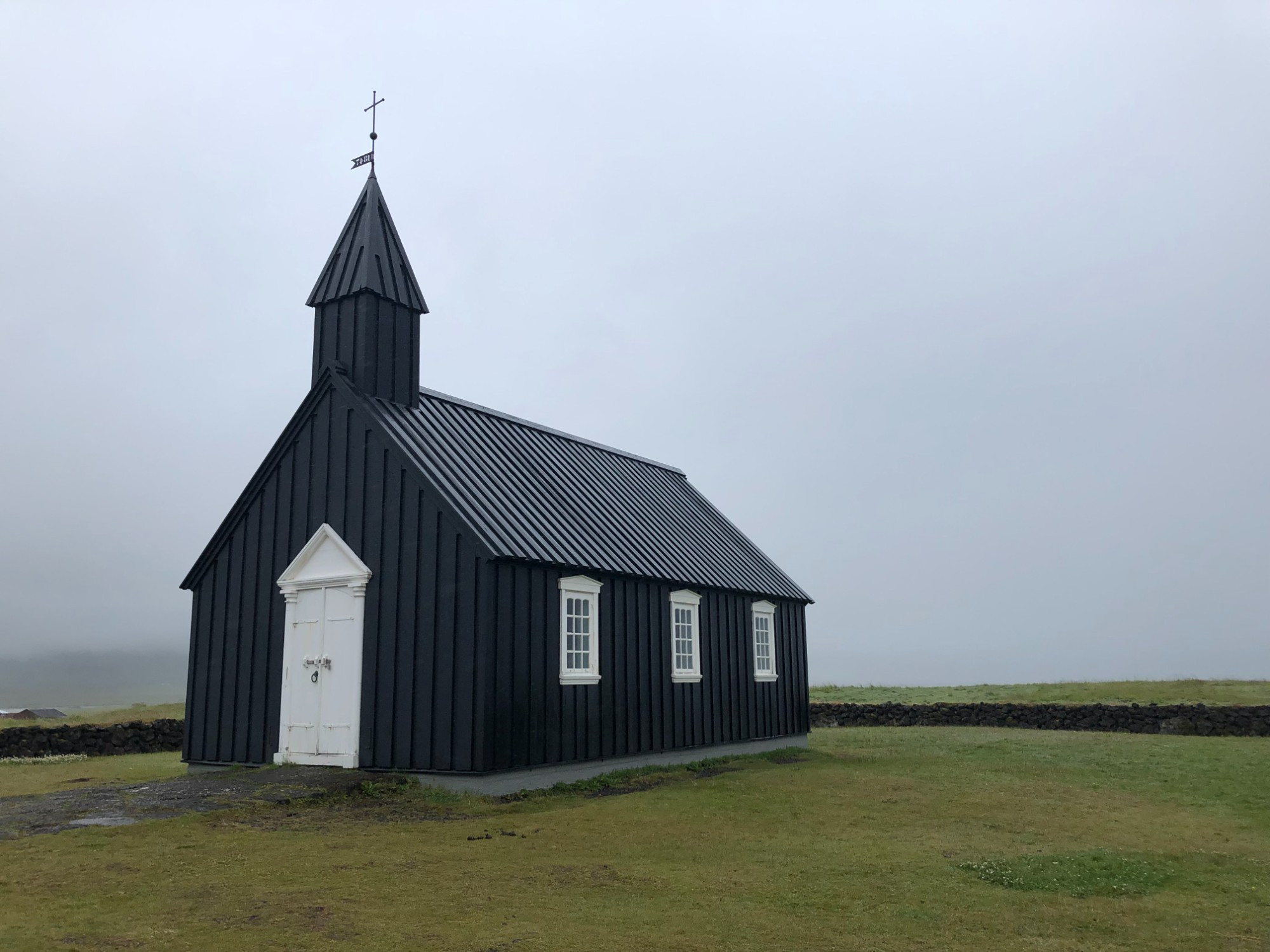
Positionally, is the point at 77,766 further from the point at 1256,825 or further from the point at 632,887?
the point at 1256,825

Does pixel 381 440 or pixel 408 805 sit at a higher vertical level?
pixel 381 440

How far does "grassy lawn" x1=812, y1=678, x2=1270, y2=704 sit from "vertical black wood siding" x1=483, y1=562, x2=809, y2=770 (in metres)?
14.1

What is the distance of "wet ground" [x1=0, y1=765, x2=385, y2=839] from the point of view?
11.5 metres

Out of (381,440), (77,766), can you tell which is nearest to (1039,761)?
(381,440)

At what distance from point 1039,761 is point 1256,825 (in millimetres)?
7417

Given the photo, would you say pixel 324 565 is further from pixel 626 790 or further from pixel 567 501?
pixel 626 790

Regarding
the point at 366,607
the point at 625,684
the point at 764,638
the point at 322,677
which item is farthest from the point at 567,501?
the point at 764,638

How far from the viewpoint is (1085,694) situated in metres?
36.0

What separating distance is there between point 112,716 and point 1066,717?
2889 centimetres

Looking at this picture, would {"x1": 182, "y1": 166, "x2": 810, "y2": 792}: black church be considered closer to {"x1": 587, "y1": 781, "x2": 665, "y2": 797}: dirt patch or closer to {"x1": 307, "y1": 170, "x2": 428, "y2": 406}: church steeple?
{"x1": 307, "y1": 170, "x2": 428, "y2": 406}: church steeple

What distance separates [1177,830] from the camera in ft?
40.4

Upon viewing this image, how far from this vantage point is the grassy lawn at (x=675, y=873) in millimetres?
7516

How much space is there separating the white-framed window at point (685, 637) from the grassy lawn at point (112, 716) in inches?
616

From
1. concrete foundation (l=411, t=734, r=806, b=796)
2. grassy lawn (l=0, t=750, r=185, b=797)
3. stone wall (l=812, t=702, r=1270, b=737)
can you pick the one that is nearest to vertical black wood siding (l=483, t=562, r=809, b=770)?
concrete foundation (l=411, t=734, r=806, b=796)
